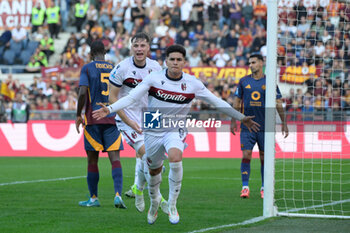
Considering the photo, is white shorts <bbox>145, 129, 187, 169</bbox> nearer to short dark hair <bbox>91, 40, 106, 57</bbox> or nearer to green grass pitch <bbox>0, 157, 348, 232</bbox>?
green grass pitch <bbox>0, 157, 348, 232</bbox>

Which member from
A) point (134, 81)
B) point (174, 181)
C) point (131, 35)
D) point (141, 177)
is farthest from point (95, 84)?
point (131, 35)

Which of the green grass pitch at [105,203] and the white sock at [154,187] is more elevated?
the white sock at [154,187]

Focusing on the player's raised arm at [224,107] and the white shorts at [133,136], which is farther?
the white shorts at [133,136]

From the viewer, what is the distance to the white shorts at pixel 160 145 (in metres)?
6.98

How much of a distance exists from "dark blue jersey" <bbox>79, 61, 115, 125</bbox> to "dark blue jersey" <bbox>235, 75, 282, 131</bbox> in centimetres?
261

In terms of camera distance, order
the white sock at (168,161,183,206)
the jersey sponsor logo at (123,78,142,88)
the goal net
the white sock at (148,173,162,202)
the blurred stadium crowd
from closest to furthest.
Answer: the white sock at (168,161,183,206) → the white sock at (148,173,162,202) → the jersey sponsor logo at (123,78,142,88) → the goal net → the blurred stadium crowd

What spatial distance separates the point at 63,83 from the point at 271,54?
631 inches

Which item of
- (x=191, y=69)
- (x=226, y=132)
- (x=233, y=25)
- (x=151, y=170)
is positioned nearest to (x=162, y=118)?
(x=151, y=170)

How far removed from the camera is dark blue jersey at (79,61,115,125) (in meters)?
8.56

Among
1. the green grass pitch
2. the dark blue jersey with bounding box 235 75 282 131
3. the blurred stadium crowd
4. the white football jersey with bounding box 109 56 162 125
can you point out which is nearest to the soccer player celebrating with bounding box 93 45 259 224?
the green grass pitch

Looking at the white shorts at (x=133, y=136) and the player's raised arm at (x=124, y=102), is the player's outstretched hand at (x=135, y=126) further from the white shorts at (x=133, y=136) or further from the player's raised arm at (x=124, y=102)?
the player's raised arm at (x=124, y=102)

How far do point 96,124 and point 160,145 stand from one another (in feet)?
5.73

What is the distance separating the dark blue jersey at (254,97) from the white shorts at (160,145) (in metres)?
3.42

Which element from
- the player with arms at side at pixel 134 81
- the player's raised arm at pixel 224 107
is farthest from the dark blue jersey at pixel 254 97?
the player's raised arm at pixel 224 107
